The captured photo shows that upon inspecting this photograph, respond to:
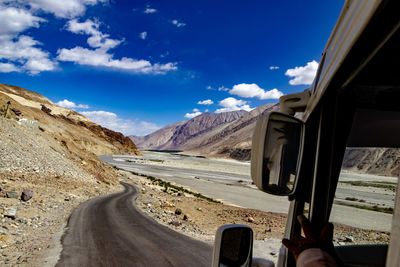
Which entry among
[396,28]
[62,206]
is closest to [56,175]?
[62,206]

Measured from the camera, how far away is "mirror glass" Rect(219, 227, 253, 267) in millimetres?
2127

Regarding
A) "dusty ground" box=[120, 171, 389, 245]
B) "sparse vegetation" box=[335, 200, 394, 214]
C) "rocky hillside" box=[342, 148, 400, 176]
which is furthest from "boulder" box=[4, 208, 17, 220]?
"rocky hillside" box=[342, 148, 400, 176]

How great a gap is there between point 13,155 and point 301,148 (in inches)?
973

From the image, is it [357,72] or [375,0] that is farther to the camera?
[357,72]

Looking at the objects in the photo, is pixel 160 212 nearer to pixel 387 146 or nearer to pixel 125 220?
pixel 125 220

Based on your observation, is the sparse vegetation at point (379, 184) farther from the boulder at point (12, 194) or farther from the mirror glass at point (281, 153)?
the boulder at point (12, 194)

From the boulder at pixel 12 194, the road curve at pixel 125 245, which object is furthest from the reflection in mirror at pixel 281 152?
the boulder at pixel 12 194

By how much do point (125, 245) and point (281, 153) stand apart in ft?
25.7

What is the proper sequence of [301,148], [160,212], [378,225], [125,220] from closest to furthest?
1. [378,225]
2. [301,148]
3. [125,220]
4. [160,212]

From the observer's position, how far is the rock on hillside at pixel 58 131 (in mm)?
26734

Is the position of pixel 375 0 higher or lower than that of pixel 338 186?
higher

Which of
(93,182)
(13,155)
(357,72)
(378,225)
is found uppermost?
(357,72)

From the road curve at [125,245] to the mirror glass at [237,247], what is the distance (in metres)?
5.50

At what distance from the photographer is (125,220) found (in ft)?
39.5
